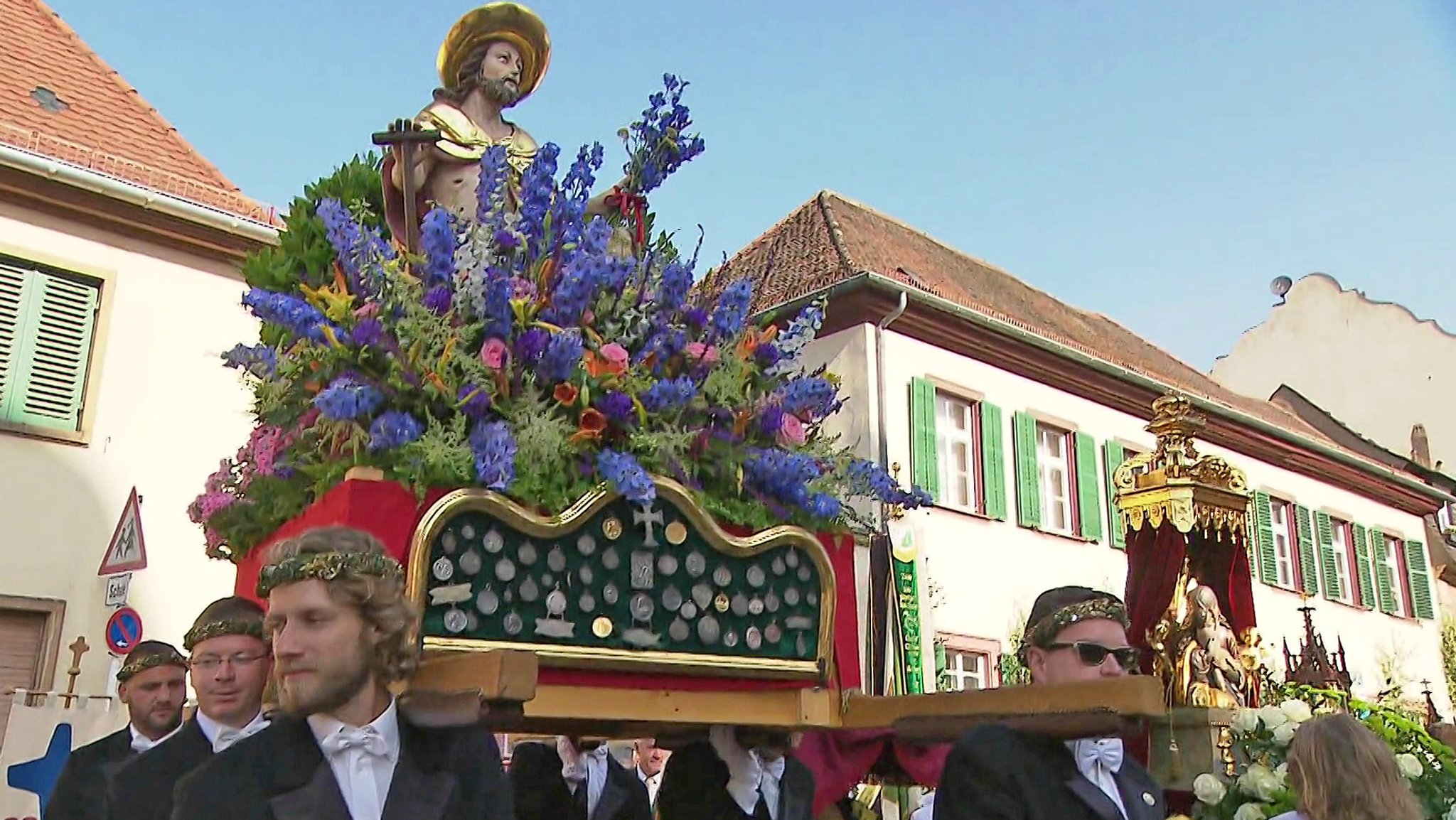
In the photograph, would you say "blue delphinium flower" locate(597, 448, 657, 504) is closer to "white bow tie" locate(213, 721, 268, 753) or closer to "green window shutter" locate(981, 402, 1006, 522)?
"white bow tie" locate(213, 721, 268, 753)

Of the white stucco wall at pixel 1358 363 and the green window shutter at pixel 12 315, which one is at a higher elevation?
the white stucco wall at pixel 1358 363

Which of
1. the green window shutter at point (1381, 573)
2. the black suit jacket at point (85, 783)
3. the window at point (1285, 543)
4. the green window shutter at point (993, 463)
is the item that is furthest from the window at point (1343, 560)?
the black suit jacket at point (85, 783)


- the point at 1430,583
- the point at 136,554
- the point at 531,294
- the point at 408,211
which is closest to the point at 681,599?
the point at 531,294

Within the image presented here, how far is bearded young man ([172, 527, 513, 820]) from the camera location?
1.66 metres

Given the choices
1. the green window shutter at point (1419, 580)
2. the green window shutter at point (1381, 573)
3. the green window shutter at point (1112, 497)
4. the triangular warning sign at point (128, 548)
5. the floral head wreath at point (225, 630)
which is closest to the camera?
the floral head wreath at point (225, 630)

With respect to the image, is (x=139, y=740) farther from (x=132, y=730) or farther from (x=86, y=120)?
(x=86, y=120)

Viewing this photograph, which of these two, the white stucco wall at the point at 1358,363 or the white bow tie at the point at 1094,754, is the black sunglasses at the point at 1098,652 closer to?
the white bow tie at the point at 1094,754

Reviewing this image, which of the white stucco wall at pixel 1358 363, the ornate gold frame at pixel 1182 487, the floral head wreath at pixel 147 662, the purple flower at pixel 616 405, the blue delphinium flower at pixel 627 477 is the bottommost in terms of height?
the floral head wreath at pixel 147 662

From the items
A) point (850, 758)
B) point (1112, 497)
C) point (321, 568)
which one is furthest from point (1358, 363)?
point (321, 568)

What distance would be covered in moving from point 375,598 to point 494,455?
2.12ft

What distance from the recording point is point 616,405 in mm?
2637

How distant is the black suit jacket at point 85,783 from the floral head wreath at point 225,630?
459 millimetres

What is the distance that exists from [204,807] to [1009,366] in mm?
13138

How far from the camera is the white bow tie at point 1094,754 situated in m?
2.36
